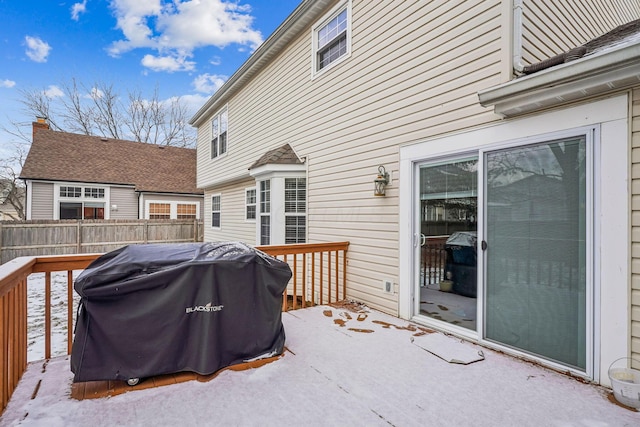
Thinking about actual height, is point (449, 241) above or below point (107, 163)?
below

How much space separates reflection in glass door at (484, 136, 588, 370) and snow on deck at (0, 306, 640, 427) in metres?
0.29

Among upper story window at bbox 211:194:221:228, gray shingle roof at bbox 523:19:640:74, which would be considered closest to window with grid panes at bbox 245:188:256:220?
upper story window at bbox 211:194:221:228

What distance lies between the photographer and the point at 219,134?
995cm

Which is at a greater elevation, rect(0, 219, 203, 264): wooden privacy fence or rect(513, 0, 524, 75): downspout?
rect(513, 0, 524, 75): downspout

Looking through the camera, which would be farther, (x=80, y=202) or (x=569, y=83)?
(x=80, y=202)

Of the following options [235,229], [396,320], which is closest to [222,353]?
[396,320]

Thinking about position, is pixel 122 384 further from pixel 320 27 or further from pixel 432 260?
pixel 320 27

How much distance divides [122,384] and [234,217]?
7155mm

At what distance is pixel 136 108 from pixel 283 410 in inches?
832

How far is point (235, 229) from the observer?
9.23 metres

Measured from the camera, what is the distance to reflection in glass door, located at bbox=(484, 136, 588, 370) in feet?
8.31

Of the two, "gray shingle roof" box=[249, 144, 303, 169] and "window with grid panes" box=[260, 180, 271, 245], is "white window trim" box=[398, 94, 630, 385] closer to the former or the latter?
"gray shingle roof" box=[249, 144, 303, 169]

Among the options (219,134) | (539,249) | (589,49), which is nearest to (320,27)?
(589,49)

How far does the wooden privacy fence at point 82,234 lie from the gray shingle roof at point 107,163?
222 cm
